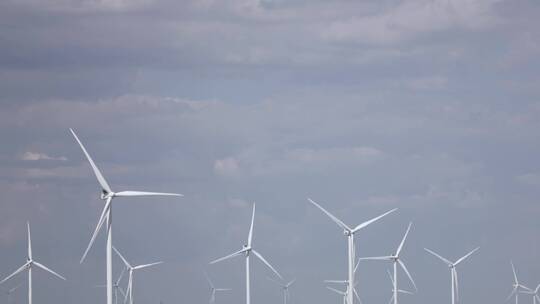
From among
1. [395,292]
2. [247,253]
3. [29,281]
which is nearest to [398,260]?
[395,292]

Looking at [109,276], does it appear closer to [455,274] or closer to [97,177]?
[97,177]

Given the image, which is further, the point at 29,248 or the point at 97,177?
the point at 29,248

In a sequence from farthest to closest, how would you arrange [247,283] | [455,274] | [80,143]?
[455,274]
[247,283]
[80,143]

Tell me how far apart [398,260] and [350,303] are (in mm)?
31720

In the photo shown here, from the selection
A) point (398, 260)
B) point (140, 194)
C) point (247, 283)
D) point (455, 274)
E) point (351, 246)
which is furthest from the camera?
point (455, 274)

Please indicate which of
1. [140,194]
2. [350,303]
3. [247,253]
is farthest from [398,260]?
[140,194]

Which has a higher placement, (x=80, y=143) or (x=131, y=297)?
(x=80, y=143)

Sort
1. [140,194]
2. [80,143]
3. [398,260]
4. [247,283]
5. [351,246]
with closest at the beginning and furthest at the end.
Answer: [80,143], [140,194], [351,246], [247,283], [398,260]

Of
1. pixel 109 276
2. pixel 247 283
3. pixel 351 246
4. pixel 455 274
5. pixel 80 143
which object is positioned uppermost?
pixel 80 143

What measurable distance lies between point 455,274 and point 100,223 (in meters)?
86.4

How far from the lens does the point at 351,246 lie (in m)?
127

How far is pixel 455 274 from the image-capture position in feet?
569

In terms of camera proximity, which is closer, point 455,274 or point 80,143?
point 80,143

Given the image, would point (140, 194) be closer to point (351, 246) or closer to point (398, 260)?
point (351, 246)
